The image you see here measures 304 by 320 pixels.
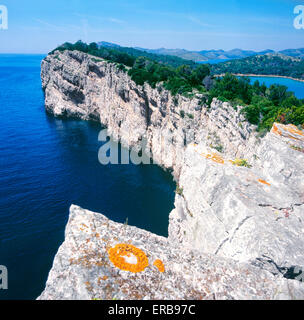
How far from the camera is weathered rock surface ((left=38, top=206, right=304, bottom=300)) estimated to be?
6.94 meters

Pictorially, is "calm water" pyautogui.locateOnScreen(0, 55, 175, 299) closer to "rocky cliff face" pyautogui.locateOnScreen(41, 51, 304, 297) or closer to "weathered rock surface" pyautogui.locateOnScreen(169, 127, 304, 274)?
"rocky cliff face" pyautogui.locateOnScreen(41, 51, 304, 297)

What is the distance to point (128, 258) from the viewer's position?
8062 mm

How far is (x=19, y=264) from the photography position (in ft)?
95.6

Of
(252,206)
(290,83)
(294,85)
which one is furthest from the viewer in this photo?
(290,83)

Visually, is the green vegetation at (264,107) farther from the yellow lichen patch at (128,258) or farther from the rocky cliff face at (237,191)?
the yellow lichen patch at (128,258)

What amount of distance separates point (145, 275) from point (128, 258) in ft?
2.89

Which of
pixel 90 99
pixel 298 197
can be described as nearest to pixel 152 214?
pixel 298 197

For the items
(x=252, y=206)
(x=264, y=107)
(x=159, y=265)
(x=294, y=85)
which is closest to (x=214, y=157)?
(x=252, y=206)

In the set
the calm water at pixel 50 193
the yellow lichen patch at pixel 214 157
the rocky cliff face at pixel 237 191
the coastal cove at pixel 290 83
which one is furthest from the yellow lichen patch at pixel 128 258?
the coastal cove at pixel 290 83

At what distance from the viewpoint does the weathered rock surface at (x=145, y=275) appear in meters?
6.94

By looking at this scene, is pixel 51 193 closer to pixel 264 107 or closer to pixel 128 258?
pixel 128 258

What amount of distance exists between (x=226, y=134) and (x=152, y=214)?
19.3m

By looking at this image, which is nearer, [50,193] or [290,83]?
[50,193]

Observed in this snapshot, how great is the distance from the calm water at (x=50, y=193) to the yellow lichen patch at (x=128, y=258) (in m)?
24.6
